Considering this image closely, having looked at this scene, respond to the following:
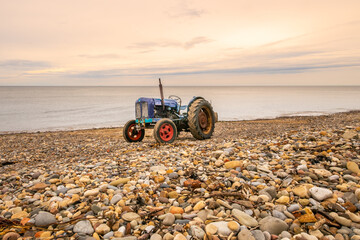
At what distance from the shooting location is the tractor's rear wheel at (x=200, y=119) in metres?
8.79

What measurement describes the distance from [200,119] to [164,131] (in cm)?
207

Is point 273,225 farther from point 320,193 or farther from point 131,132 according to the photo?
point 131,132

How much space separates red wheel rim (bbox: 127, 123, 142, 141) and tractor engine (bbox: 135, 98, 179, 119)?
83 cm

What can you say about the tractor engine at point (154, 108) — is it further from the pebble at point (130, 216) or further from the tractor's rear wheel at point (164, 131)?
the pebble at point (130, 216)

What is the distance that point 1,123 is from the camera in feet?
80.6

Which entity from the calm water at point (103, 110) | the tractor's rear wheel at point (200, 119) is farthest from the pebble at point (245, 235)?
the calm water at point (103, 110)

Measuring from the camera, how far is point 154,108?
9.25 meters

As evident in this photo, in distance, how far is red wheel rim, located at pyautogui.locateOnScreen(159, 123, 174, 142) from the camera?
818 cm

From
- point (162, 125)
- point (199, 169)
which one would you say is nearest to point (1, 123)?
point (162, 125)

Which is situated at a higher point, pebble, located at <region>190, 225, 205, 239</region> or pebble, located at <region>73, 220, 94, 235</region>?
pebble, located at <region>190, 225, 205, 239</region>

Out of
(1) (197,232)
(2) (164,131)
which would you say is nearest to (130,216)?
(1) (197,232)

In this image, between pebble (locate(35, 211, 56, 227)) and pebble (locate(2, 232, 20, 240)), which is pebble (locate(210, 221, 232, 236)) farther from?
pebble (locate(2, 232, 20, 240))

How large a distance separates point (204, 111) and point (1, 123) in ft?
85.8

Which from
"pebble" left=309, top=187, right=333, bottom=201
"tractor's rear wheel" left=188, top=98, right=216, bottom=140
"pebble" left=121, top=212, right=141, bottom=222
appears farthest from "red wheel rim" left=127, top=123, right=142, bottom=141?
"pebble" left=309, top=187, right=333, bottom=201
